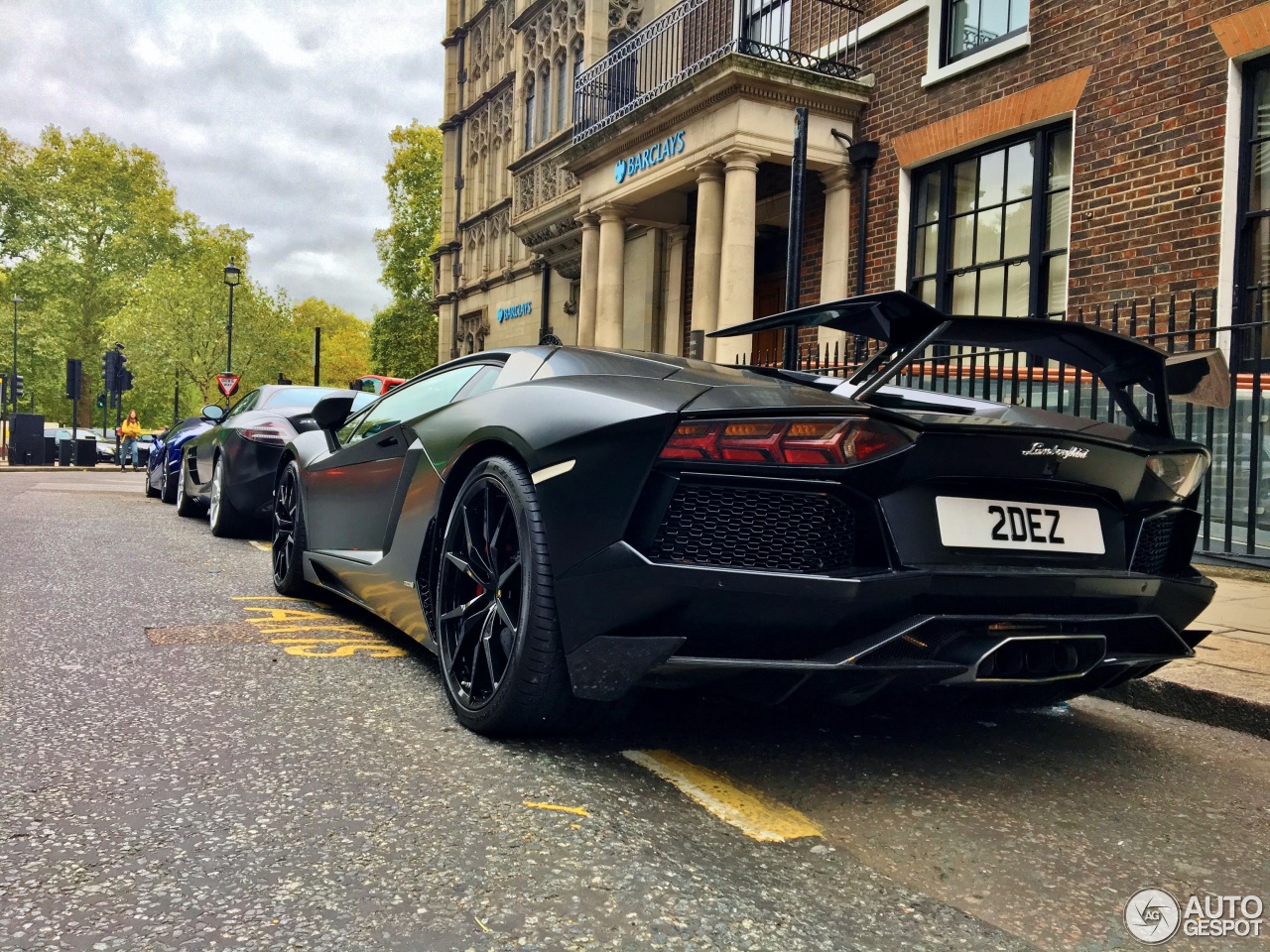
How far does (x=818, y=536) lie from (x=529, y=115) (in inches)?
931

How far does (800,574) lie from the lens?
247 centimetres

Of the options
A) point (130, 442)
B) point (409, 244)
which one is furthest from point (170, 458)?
point (409, 244)

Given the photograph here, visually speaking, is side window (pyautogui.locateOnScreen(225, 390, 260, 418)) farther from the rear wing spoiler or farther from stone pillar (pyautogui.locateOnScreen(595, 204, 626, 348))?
stone pillar (pyautogui.locateOnScreen(595, 204, 626, 348))

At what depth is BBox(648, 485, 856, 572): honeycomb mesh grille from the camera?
2510 millimetres

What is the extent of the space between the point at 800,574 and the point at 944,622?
37cm

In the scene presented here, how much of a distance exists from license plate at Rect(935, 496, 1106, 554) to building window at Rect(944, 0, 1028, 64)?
383 inches

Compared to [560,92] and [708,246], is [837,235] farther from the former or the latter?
[560,92]

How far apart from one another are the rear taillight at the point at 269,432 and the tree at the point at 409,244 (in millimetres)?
37862

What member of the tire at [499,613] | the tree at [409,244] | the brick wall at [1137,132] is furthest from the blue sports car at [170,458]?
the tree at [409,244]

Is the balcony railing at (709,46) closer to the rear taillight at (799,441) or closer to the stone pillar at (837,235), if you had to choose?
the stone pillar at (837,235)

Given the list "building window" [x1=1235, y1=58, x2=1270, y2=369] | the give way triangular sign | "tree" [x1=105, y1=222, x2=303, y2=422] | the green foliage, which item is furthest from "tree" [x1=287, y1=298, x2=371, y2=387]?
"building window" [x1=1235, y1=58, x2=1270, y2=369]

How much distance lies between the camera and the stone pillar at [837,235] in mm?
12875

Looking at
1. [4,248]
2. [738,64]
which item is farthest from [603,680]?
[4,248]

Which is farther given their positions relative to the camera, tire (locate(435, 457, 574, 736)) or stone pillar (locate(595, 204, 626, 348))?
stone pillar (locate(595, 204, 626, 348))
